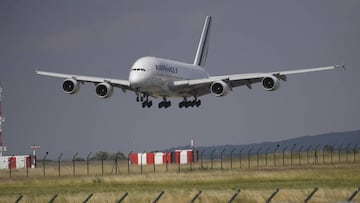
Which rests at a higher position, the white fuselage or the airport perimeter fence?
the white fuselage

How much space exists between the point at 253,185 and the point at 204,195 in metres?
13.9

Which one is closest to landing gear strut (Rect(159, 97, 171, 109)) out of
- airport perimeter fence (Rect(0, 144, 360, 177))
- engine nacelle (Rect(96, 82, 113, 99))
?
airport perimeter fence (Rect(0, 144, 360, 177))

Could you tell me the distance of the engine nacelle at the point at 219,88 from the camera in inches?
3622

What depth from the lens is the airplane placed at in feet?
291

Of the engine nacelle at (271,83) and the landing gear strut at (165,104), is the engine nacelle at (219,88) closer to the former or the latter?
the engine nacelle at (271,83)

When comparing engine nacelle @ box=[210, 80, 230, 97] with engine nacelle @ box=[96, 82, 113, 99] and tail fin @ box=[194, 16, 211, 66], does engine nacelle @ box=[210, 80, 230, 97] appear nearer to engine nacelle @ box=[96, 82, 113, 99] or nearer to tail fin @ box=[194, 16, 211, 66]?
engine nacelle @ box=[96, 82, 113, 99]

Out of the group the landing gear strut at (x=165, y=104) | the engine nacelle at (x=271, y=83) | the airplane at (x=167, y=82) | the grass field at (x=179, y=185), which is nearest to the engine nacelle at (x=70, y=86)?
the airplane at (x=167, y=82)

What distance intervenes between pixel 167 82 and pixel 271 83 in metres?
10.0

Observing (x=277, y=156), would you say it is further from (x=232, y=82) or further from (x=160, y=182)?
(x=160, y=182)

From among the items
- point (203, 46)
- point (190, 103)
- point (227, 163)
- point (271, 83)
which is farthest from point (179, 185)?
point (203, 46)

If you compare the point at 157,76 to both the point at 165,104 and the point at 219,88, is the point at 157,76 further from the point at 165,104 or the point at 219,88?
the point at 165,104

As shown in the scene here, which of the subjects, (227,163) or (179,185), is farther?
(227,163)

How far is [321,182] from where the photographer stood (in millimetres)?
61281

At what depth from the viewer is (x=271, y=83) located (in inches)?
3511
